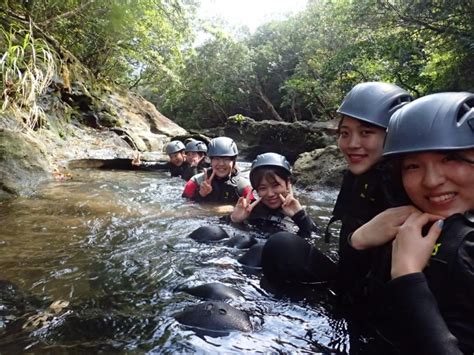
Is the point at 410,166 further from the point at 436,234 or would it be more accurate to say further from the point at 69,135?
Answer: the point at 69,135

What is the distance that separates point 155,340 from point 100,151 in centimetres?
855

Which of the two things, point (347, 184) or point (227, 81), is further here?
point (227, 81)

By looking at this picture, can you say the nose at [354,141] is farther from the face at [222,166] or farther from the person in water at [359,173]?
the face at [222,166]

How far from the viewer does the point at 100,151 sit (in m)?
9.87

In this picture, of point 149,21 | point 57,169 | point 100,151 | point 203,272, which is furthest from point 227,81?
point 203,272

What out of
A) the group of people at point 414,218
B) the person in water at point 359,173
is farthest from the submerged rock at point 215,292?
the group of people at point 414,218

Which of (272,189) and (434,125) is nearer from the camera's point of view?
(434,125)

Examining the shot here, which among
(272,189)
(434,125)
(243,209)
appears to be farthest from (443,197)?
(243,209)

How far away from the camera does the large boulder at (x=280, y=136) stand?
48.2 feet

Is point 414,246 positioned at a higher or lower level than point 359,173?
lower

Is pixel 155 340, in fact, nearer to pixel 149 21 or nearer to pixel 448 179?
pixel 448 179

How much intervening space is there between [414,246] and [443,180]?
0.28m

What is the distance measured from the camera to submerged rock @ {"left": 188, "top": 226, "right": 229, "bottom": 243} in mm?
4039

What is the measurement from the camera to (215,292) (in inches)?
103
